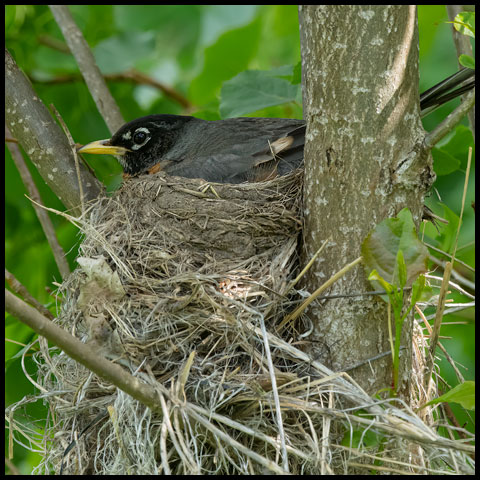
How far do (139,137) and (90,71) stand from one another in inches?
20.5

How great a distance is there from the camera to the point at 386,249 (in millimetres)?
2441

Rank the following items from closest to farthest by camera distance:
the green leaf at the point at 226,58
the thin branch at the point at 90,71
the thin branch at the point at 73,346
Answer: the thin branch at the point at 73,346 → the thin branch at the point at 90,71 → the green leaf at the point at 226,58

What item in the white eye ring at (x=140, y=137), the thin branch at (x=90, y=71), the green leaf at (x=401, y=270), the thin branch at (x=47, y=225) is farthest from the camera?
the white eye ring at (x=140, y=137)

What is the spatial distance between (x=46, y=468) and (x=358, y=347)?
139 cm

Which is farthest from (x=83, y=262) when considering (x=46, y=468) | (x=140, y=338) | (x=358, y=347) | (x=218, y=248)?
(x=358, y=347)

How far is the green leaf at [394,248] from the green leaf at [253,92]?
194cm

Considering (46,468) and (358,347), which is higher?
(358,347)

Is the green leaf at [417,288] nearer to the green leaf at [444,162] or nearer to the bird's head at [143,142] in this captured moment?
the green leaf at [444,162]

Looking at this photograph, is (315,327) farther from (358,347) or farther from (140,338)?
(140,338)

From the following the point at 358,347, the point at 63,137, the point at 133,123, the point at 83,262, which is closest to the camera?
the point at 358,347

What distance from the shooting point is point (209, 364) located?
263cm

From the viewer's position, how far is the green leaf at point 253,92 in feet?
13.9

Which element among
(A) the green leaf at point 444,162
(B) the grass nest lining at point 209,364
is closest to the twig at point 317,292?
(B) the grass nest lining at point 209,364

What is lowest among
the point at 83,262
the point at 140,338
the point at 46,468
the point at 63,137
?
the point at 46,468
